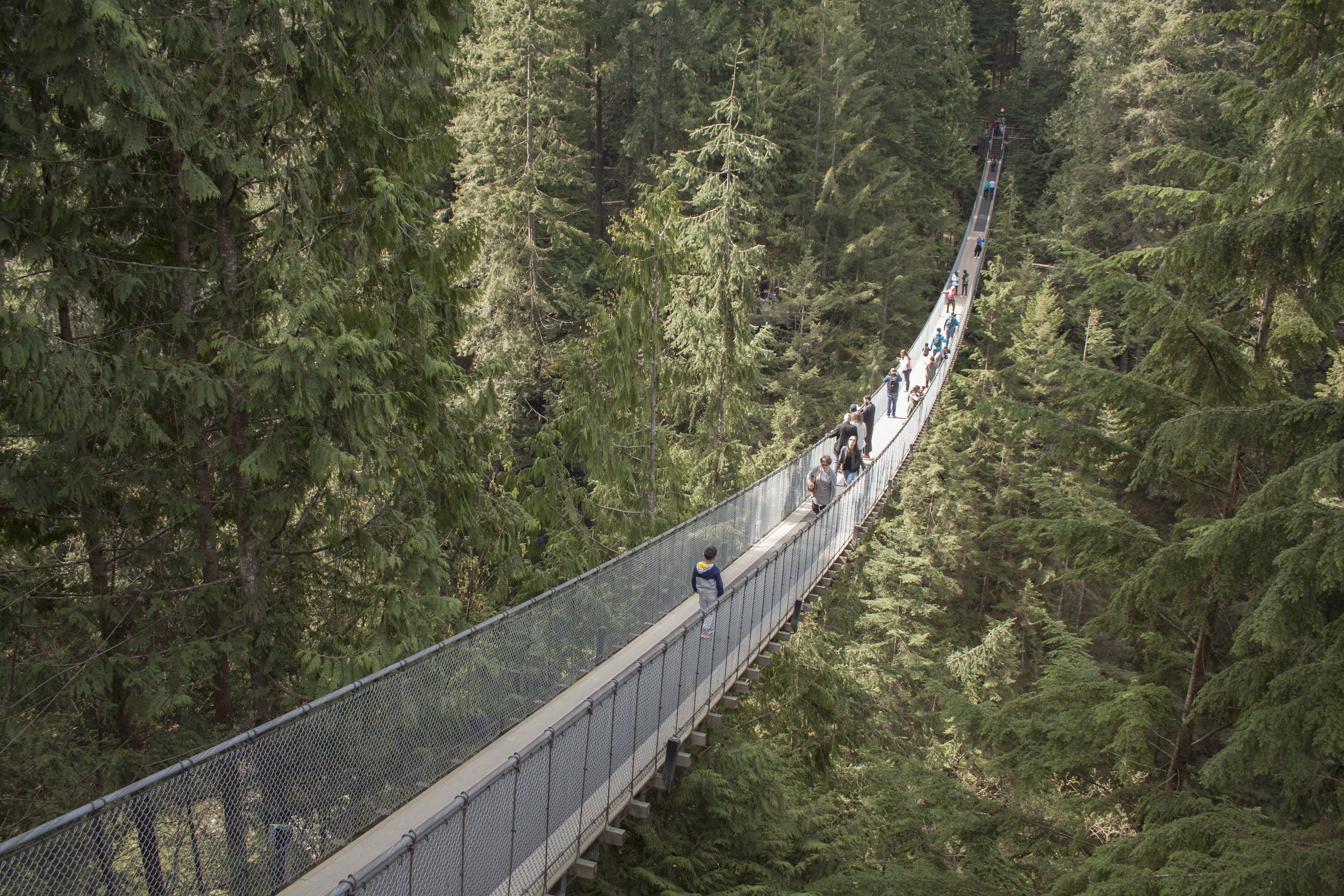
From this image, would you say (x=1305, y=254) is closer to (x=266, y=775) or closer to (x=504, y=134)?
(x=266, y=775)

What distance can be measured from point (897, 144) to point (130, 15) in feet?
97.7

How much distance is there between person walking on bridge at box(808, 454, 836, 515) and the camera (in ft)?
37.4

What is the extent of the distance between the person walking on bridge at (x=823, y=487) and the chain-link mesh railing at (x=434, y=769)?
290 cm

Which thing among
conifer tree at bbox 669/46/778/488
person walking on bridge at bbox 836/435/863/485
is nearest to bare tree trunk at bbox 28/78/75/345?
person walking on bridge at bbox 836/435/863/485

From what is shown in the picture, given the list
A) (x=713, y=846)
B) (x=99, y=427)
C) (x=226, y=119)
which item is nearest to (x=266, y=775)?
(x=99, y=427)

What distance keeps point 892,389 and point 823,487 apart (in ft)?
20.9

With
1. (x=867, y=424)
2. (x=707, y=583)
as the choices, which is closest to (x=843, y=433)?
(x=867, y=424)

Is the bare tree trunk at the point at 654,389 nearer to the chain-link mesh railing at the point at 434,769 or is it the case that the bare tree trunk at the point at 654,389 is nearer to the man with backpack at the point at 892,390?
the man with backpack at the point at 892,390

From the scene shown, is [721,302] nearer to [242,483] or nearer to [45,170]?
[242,483]

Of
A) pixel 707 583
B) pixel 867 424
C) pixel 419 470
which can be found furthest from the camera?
pixel 867 424

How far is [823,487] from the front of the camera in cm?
1147

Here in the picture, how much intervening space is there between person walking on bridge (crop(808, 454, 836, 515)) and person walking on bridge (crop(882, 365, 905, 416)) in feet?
19.4

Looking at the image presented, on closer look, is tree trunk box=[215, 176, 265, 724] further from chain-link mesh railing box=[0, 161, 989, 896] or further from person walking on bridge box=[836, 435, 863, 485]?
person walking on bridge box=[836, 435, 863, 485]

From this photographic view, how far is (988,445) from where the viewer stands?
23.7 metres
